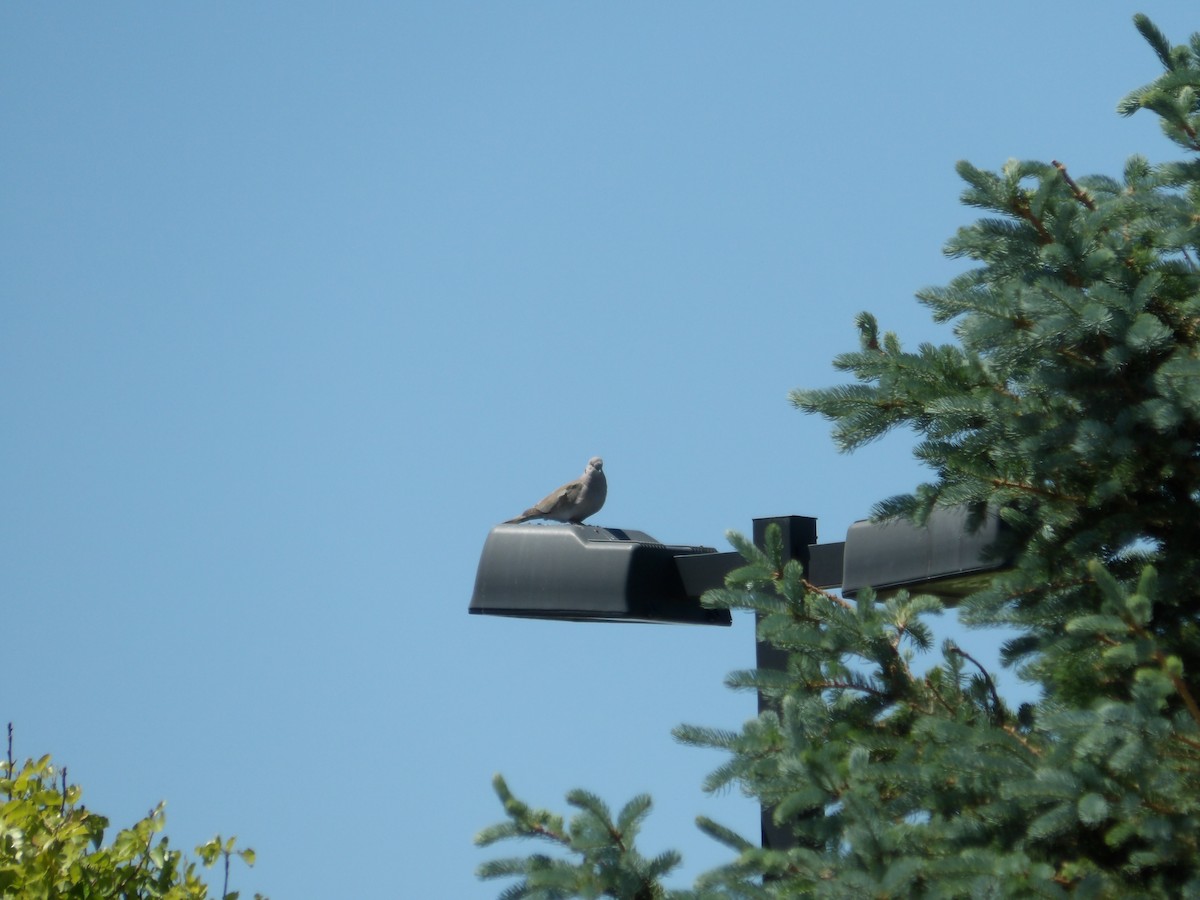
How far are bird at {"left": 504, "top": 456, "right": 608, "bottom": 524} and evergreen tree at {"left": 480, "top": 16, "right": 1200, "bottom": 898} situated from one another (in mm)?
1128

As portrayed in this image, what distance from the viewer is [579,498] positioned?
14.6 feet

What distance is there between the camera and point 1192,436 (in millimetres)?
3018

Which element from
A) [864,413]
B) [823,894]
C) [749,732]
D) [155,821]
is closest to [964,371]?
[864,413]

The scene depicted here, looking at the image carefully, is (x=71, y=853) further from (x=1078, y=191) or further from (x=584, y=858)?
(x=1078, y=191)

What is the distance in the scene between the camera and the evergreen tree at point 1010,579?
2.72 m

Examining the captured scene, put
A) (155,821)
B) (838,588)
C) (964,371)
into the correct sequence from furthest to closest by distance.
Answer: (155,821) < (838,588) < (964,371)

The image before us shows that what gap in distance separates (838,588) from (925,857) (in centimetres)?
88

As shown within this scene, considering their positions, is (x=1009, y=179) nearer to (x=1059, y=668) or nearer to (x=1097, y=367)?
(x=1097, y=367)

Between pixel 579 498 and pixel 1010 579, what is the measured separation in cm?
170

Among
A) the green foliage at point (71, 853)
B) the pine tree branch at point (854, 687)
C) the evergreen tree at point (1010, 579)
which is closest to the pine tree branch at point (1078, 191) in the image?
the evergreen tree at point (1010, 579)

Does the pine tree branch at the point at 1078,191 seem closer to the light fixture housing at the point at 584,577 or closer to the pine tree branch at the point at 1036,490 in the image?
the pine tree branch at the point at 1036,490

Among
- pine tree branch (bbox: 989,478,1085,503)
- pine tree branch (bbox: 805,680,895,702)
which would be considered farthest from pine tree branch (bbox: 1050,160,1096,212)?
pine tree branch (bbox: 805,680,895,702)

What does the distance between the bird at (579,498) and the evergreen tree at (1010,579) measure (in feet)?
3.70

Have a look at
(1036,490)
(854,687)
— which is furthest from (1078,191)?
(854,687)
